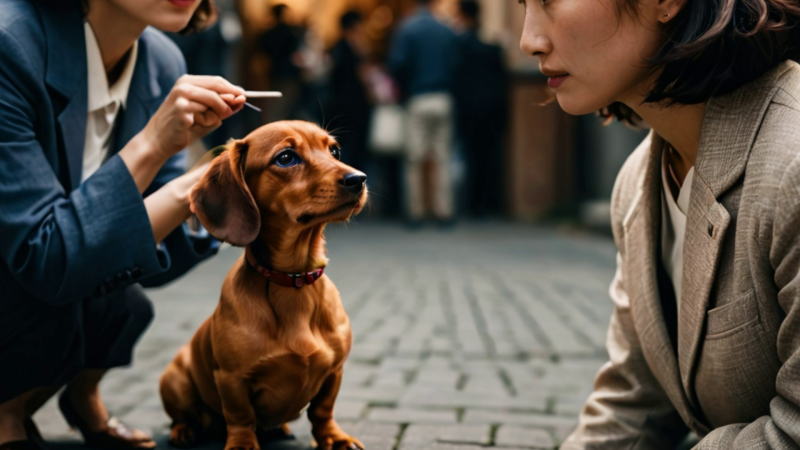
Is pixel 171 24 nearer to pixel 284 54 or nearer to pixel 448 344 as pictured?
pixel 448 344

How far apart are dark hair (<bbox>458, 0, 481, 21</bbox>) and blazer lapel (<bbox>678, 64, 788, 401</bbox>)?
9.31m

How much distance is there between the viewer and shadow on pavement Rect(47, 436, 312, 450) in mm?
2805

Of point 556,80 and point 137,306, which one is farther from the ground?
point 556,80

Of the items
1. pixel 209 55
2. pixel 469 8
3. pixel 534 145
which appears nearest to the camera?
pixel 209 55

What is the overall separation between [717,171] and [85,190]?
1640 millimetres

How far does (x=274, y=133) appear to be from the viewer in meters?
2.37

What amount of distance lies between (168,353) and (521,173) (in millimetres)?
8176

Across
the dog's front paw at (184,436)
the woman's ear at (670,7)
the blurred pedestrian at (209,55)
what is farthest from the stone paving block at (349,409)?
the blurred pedestrian at (209,55)

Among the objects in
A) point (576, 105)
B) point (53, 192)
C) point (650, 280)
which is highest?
point (576, 105)

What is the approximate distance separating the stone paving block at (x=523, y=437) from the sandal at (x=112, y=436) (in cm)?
115

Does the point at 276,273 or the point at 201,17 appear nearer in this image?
the point at 276,273

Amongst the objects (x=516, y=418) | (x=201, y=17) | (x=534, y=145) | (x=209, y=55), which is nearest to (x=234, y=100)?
(x=201, y=17)

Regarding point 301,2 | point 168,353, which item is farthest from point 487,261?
point 301,2

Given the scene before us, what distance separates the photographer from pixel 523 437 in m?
3.11
